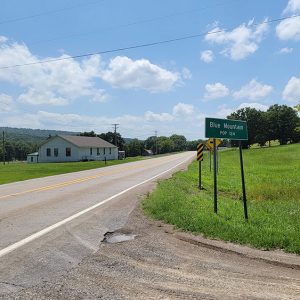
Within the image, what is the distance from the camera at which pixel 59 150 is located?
267 ft

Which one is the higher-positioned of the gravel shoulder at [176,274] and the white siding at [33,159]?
the white siding at [33,159]

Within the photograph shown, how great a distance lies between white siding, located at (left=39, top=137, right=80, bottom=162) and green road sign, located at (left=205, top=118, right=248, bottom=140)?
69247mm

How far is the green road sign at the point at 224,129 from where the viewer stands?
1066 cm

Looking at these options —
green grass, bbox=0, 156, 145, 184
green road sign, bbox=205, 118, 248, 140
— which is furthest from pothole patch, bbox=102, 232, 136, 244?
green grass, bbox=0, 156, 145, 184

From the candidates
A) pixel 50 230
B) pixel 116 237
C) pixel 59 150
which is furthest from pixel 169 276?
pixel 59 150

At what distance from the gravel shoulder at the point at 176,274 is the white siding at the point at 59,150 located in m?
72.2

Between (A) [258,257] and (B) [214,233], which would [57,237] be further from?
(A) [258,257]

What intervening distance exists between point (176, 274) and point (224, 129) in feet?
17.7

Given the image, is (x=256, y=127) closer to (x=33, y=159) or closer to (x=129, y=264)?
(x=33, y=159)

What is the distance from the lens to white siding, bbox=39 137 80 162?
79438 millimetres

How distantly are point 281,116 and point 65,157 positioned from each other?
258ft

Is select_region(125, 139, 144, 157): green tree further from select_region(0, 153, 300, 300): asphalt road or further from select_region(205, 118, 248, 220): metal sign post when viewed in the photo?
select_region(0, 153, 300, 300): asphalt road

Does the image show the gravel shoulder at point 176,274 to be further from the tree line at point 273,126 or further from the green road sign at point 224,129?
the tree line at point 273,126

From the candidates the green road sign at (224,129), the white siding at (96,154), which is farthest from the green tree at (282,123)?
the green road sign at (224,129)
